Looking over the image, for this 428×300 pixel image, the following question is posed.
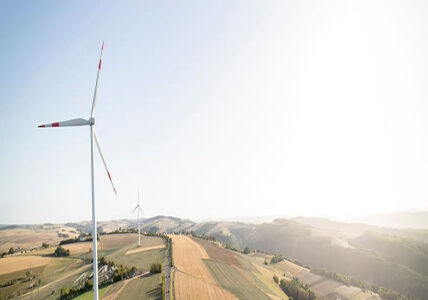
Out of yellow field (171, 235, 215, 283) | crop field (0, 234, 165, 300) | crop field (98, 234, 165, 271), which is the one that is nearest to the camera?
crop field (0, 234, 165, 300)

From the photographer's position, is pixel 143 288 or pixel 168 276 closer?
pixel 143 288

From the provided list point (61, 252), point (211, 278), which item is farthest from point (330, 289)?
point (61, 252)

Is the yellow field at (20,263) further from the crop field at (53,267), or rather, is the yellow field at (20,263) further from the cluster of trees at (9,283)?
the cluster of trees at (9,283)

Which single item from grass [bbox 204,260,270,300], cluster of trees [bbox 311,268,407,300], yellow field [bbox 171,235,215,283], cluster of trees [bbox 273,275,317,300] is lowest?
cluster of trees [bbox 311,268,407,300]

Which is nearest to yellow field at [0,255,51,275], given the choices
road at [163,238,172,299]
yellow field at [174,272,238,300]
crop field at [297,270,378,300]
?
road at [163,238,172,299]

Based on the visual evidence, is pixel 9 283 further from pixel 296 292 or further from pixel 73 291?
pixel 296 292

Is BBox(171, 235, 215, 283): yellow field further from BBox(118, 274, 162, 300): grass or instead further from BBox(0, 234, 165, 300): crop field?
BBox(118, 274, 162, 300): grass

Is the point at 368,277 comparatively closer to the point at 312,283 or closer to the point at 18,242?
the point at 312,283
